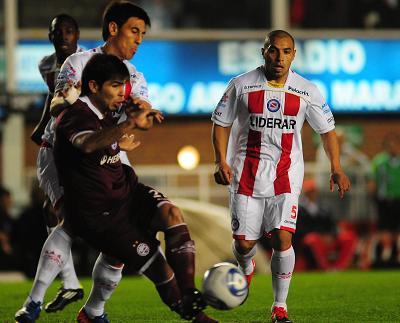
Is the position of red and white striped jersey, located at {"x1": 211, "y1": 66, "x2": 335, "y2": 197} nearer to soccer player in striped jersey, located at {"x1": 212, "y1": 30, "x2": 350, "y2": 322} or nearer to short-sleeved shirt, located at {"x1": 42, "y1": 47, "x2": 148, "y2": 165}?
soccer player in striped jersey, located at {"x1": 212, "y1": 30, "x2": 350, "y2": 322}

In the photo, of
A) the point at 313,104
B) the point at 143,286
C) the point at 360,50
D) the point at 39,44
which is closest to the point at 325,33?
the point at 360,50

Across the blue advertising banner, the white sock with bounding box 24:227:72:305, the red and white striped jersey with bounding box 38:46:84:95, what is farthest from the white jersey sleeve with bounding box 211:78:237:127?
the blue advertising banner

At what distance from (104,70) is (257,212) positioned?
81.9 inches

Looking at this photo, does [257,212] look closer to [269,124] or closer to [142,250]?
[269,124]

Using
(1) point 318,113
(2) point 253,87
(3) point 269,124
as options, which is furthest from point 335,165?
(2) point 253,87

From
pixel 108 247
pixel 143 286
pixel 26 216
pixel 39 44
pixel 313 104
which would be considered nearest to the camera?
pixel 108 247

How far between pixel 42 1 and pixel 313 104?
12703 millimetres

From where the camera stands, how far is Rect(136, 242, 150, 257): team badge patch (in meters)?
6.79

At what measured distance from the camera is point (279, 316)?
795cm

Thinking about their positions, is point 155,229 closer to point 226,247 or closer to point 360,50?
point 226,247

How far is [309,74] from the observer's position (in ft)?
66.4

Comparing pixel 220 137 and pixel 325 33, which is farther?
pixel 325 33

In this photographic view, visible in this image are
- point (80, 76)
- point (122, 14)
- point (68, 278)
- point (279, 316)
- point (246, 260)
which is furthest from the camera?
point (68, 278)

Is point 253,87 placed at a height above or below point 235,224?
above
